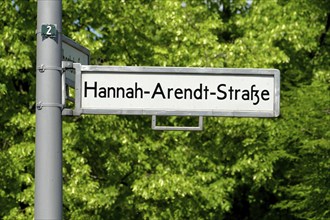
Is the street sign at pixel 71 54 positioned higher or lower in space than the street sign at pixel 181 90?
higher

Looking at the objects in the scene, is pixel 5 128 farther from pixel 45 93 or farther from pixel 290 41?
pixel 45 93

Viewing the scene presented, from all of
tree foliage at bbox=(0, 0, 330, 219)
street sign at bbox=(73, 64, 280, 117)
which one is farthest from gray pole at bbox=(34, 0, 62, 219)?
tree foliage at bbox=(0, 0, 330, 219)

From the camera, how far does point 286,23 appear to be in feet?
75.4

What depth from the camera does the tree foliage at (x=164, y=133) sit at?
56.9 feet

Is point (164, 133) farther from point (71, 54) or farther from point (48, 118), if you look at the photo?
point (48, 118)

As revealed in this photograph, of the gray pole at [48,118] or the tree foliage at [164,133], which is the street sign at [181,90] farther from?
the tree foliage at [164,133]

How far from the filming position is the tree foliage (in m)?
17.3

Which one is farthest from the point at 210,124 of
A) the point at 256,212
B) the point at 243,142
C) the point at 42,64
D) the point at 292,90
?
the point at 42,64

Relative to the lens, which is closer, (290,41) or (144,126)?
(144,126)

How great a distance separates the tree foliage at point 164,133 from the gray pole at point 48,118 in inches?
466

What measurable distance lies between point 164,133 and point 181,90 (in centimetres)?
1496

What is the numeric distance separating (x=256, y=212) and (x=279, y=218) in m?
1.64

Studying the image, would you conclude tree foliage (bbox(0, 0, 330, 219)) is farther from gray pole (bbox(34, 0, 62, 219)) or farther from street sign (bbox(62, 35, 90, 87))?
gray pole (bbox(34, 0, 62, 219))

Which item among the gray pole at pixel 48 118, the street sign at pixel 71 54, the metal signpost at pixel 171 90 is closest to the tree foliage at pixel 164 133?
the street sign at pixel 71 54
